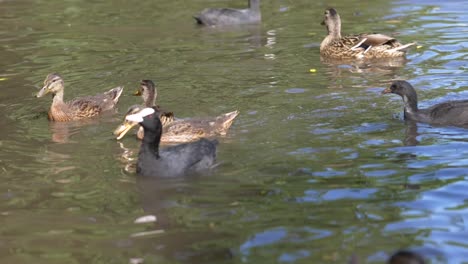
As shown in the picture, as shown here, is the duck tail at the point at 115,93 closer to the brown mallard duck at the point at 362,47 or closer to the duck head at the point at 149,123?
the duck head at the point at 149,123

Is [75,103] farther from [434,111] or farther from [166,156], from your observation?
[434,111]

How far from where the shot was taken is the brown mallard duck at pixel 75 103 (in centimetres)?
1490

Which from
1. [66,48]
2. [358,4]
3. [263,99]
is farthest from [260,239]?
[358,4]

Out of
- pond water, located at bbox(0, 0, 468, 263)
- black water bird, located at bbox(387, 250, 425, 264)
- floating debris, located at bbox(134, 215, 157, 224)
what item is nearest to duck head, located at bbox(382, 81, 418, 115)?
pond water, located at bbox(0, 0, 468, 263)

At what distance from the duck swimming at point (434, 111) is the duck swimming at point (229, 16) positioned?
8842mm

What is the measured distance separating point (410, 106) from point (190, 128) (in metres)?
3.11

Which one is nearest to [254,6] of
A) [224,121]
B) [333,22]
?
[333,22]

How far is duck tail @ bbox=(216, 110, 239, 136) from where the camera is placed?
13.1 meters

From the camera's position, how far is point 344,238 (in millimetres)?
9016

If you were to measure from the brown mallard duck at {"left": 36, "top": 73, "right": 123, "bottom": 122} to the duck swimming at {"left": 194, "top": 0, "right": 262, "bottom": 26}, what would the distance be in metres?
7.24

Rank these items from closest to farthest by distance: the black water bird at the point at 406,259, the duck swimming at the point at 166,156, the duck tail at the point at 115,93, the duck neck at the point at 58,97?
the black water bird at the point at 406,259 < the duck swimming at the point at 166,156 < the duck neck at the point at 58,97 < the duck tail at the point at 115,93

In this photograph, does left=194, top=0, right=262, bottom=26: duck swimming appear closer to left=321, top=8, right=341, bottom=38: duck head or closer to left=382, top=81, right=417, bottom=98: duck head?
left=321, top=8, right=341, bottom=38: duck head

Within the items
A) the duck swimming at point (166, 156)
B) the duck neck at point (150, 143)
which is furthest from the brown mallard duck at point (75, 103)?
the duck neck at point (150, 143)

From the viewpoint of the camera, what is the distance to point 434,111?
524 inches
